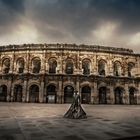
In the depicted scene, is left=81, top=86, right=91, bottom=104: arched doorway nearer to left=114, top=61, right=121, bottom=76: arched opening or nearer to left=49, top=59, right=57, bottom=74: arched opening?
left=49, top=59, right=57, bottom=74: arched opening

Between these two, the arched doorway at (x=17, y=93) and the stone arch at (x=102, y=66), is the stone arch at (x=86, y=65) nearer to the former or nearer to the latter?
the stone arch at (x=102, y=66)

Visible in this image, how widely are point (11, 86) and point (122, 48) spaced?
18.3m

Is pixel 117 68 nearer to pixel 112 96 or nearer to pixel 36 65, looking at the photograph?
pixel 112 96

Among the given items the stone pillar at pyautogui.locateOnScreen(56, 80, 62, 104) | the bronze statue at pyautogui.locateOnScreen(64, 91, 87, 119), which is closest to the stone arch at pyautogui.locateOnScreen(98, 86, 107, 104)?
the stone pillar at pyautogui.locateOnScreen(56, 80, 62, 104)

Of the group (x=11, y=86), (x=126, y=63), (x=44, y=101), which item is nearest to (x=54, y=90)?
(x=44, y=101)

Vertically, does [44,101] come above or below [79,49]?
below

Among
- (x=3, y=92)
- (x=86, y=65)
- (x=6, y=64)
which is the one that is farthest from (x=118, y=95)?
(x=6, y=64)

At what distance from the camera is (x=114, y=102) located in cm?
2591

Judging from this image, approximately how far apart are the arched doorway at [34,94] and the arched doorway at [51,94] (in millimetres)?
1669

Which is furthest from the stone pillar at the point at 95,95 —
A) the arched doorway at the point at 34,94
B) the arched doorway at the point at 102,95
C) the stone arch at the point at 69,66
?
the arched doorway at the point at 34,94

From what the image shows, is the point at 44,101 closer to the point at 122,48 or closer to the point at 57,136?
the point at 122,48

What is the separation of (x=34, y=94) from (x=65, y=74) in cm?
550

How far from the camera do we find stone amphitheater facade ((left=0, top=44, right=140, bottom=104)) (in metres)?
24.9

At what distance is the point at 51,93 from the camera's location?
82.6ft
